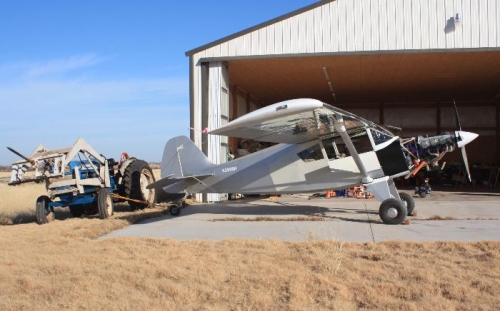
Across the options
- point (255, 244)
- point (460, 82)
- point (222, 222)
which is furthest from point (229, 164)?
point (460, 82)

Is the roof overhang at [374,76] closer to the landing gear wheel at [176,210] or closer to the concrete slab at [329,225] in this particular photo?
the concrete slab at [329,225]

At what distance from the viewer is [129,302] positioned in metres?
4.80

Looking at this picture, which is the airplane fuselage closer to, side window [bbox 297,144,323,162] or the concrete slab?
side window [bbox 297,144,323,162]

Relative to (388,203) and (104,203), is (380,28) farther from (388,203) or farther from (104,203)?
(104,203)

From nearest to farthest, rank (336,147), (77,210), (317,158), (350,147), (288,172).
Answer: (350,147) < (336,147) < (317,158) < (288,172) < (77,210)

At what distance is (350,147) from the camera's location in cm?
972

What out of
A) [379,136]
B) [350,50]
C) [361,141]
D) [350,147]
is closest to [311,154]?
[361,141]

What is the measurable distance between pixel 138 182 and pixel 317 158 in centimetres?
524

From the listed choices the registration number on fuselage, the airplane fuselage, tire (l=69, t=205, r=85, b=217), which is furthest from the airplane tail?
tire (l=69, t=205, r=85, b=217)

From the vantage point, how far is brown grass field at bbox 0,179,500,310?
186 inches

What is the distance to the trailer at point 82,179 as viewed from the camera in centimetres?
1096

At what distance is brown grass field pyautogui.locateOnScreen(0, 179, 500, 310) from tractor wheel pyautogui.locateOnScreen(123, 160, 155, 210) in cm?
494

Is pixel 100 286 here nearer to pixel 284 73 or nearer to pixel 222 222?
pixel 222 222

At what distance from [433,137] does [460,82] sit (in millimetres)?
13723
